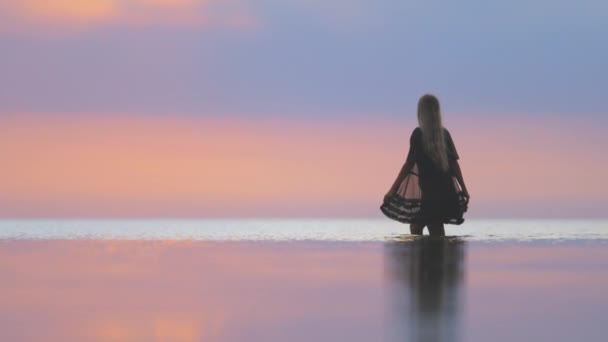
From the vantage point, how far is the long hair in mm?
15422

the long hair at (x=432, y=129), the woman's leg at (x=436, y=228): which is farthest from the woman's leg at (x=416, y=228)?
the long hair at (x=432, y=129)

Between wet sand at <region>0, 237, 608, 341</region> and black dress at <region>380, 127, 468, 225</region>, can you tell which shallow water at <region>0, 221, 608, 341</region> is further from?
black dress at <region>380, 127, 468, 225</region>

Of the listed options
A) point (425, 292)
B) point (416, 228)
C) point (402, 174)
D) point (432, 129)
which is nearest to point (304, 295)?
point (425, 292)

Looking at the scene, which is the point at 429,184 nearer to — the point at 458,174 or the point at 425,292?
the point at 458,174

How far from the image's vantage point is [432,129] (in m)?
15.6

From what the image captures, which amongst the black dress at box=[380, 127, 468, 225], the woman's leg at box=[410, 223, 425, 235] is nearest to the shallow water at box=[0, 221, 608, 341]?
the black dress at box=[380, 127, 468, 225]

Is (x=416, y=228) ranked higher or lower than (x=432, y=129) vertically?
lower

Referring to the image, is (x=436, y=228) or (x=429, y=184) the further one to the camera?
(x=436, y=228)

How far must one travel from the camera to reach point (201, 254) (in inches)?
497

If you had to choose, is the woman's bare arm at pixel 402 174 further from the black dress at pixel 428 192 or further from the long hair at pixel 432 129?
the long hair at pixel 432 129

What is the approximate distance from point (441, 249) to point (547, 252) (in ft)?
4.44

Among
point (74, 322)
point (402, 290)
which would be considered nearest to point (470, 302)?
point (402, 290)

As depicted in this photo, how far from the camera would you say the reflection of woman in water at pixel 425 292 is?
19.0ft

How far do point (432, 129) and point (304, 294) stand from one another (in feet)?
26.2
